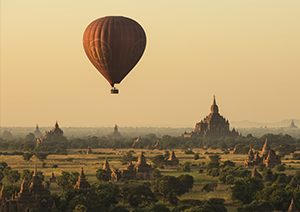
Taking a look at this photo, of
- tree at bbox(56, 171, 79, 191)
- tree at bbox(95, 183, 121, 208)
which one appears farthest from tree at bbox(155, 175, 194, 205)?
tree at bbox(56, 171, 79, 191)

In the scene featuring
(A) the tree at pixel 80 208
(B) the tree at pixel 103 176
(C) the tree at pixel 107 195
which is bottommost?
(A) the tree at pixel 80 208

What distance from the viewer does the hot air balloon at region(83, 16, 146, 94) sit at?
6025cm

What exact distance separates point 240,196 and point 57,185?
2389cm

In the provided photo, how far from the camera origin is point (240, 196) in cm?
6900

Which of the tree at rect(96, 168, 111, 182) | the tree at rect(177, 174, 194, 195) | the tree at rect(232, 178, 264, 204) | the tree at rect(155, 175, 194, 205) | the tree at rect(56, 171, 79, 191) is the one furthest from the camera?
the tree at rect(96, 168, 111, 182)

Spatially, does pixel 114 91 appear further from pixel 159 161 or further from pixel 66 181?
pixel 159 161

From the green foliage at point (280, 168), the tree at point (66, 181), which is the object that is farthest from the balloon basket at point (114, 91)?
the green foliage at point (280, 168)

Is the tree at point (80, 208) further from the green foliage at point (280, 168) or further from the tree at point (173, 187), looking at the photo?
the green foliage at point (280, 168)

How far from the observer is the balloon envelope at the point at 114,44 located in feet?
198

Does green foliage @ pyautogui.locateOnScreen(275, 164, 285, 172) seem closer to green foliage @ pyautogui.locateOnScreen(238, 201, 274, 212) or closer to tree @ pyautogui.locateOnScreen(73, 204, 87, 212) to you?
green foliage @ pyautogui.locateOnScreen(238, 201, 274, 212)

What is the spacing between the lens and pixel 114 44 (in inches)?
2367

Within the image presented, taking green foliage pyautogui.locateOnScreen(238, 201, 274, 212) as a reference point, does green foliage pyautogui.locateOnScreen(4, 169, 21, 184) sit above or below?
above

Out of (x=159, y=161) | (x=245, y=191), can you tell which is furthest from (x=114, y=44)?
(x=159, y=161)

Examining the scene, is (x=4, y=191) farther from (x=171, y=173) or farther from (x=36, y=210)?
(x=171, y=173)
